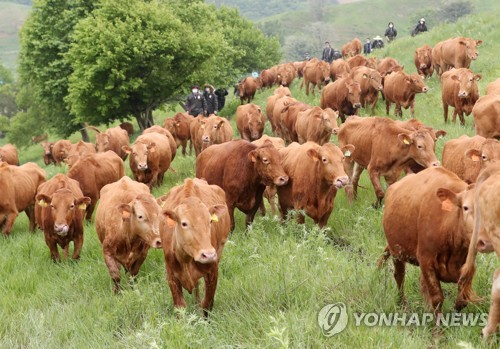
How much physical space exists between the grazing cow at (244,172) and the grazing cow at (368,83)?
8073 millimetres

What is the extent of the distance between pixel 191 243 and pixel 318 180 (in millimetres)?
3481

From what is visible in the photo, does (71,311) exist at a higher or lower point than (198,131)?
higher

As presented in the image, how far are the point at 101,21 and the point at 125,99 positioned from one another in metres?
3.78

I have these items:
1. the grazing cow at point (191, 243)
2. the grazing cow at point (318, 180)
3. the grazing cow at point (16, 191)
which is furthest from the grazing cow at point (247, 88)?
the grazing cow at point (191, 243)

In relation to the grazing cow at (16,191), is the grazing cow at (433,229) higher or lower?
higher

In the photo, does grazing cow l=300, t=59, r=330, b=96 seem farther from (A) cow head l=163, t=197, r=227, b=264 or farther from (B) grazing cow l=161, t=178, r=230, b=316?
(A) cow head l=163, t=197, r=227, b=264

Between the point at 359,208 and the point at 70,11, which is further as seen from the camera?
the point at 70,11

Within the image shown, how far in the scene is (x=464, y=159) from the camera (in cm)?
807

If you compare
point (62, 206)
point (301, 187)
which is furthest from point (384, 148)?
point (62, 206)

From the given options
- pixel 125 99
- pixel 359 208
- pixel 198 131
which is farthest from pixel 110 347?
pixel 125 99

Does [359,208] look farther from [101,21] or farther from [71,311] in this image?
[101,21]

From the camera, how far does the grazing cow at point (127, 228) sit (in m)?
6.61

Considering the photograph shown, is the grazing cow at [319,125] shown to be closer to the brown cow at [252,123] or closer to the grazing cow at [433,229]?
the brown cow at [252,123]

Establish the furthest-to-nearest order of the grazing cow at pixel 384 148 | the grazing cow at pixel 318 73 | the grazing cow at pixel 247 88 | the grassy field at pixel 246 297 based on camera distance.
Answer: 1. the grazing cow at pixel 247 88
2. the grazing cow at pixel 318 73
3. the grazing cow at pixel 384 148
4. the grassy field at pixel 246 297
